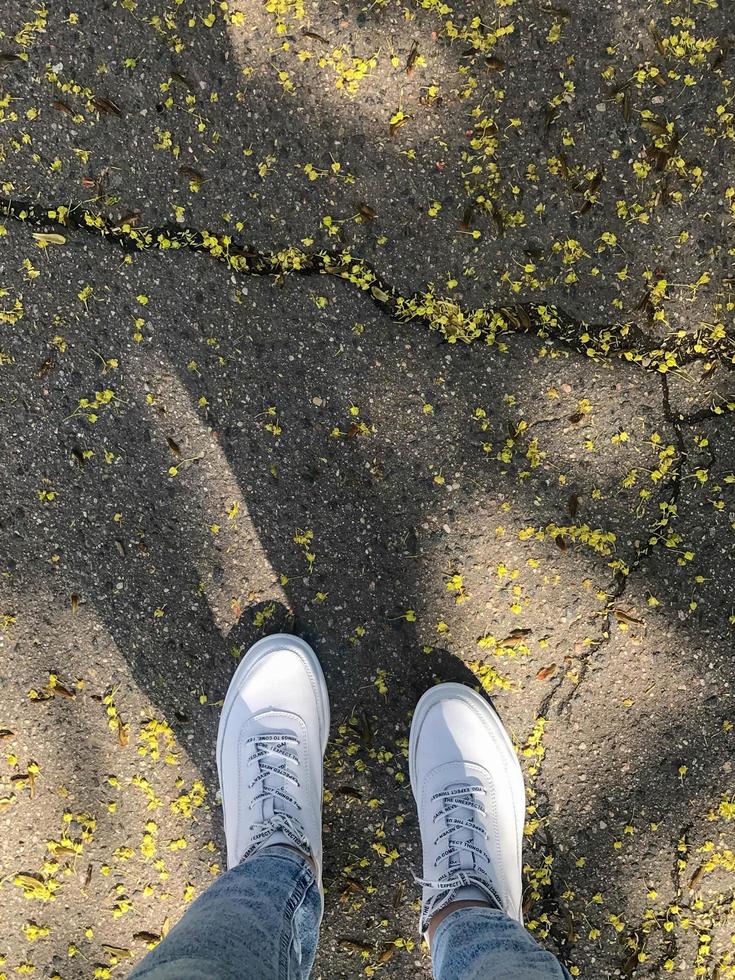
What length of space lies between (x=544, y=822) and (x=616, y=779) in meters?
0.31

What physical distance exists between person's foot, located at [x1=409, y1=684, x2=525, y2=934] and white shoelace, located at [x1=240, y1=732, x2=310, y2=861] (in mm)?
432

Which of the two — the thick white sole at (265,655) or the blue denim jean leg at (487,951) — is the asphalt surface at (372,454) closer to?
the thick white sole at (265,655)

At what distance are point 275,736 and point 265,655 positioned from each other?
301 millimetres

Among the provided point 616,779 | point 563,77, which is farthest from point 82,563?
point 563,77

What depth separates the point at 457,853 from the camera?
90.7 inches

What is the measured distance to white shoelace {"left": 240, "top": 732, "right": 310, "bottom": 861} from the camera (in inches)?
91.1

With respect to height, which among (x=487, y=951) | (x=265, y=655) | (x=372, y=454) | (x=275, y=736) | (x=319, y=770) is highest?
(x=372, y=454)

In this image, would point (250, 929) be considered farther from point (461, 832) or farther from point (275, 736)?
point (461, 832)

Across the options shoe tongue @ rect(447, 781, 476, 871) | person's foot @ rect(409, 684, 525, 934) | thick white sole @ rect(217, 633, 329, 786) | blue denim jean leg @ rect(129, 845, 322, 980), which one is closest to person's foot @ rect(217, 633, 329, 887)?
thick white sole @ rect(217, 633, 329, 786)

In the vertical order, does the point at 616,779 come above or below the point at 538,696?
below

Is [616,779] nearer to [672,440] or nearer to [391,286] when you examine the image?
[672,440]

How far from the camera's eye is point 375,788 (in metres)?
2.43

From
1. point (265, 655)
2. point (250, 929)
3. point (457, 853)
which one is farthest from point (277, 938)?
point (265, 655)

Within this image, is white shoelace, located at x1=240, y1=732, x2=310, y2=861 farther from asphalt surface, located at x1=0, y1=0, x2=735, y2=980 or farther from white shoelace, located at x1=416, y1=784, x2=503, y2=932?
white shoelace, located at x1=416, y1=784, x2=503, y2=932
